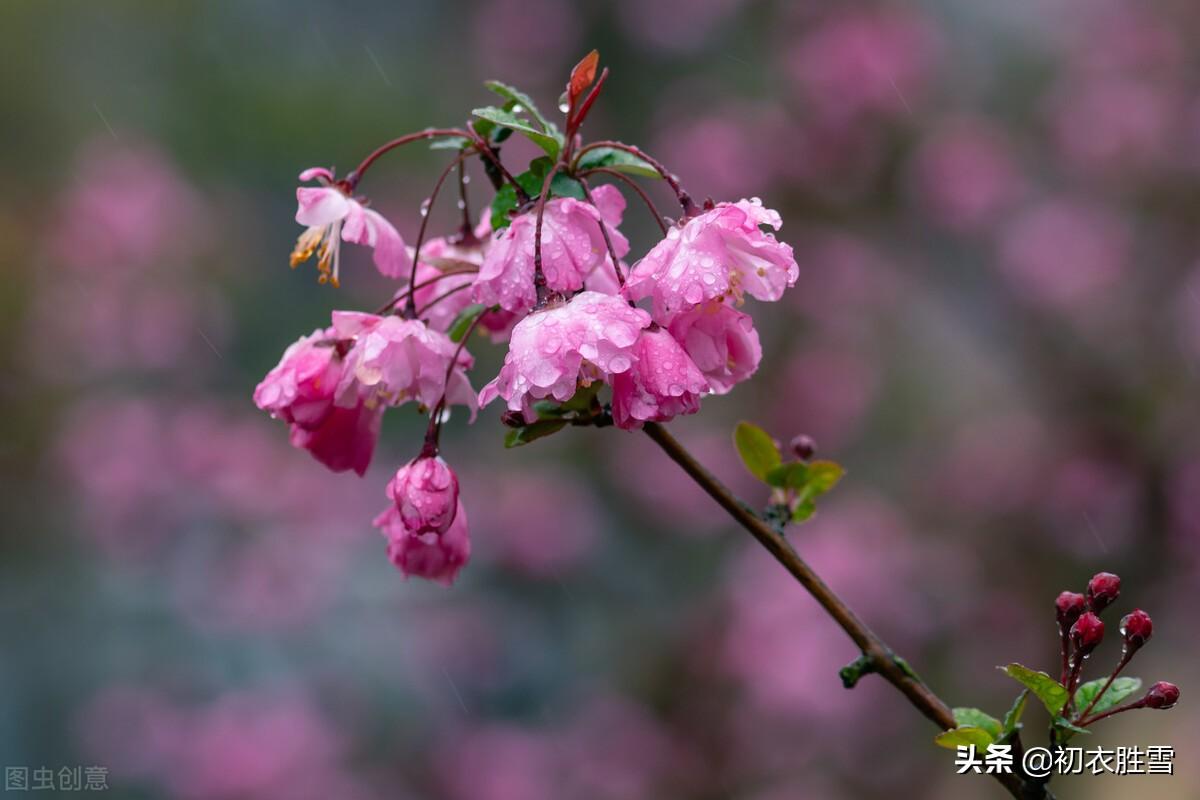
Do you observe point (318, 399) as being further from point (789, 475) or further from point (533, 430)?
point (789, 475)

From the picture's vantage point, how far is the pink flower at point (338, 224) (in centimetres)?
83

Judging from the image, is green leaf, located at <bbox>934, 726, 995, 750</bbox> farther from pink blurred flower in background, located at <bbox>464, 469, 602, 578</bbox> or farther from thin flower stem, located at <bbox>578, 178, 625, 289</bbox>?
pink blurred flower in background, located at <bbox>464, 469, 602, 578</bbox>

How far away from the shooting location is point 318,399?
A: 2.68 ft

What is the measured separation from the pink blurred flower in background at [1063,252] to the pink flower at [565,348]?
2.76 m

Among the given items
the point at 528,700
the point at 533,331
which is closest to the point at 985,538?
the point at 528,700

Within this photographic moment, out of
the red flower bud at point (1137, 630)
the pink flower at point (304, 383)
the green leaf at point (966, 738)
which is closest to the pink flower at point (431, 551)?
the pink flower at point (304, 383)

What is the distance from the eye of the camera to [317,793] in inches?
117

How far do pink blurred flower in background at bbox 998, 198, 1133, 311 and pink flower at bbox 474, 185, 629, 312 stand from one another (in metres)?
2.73

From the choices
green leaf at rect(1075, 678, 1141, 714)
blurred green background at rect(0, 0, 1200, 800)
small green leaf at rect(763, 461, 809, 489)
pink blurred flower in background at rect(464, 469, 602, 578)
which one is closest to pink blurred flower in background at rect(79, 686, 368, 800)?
blurred green background at rect(0, 0, 1200, 800)

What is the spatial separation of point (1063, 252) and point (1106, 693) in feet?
9.07

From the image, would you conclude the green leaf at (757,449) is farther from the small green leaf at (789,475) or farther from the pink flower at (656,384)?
the pink flower at (656,384)

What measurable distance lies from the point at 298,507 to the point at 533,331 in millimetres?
2904

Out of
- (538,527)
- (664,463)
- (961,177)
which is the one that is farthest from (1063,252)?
(538,527)

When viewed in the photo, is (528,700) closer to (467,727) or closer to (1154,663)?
(467,727)
